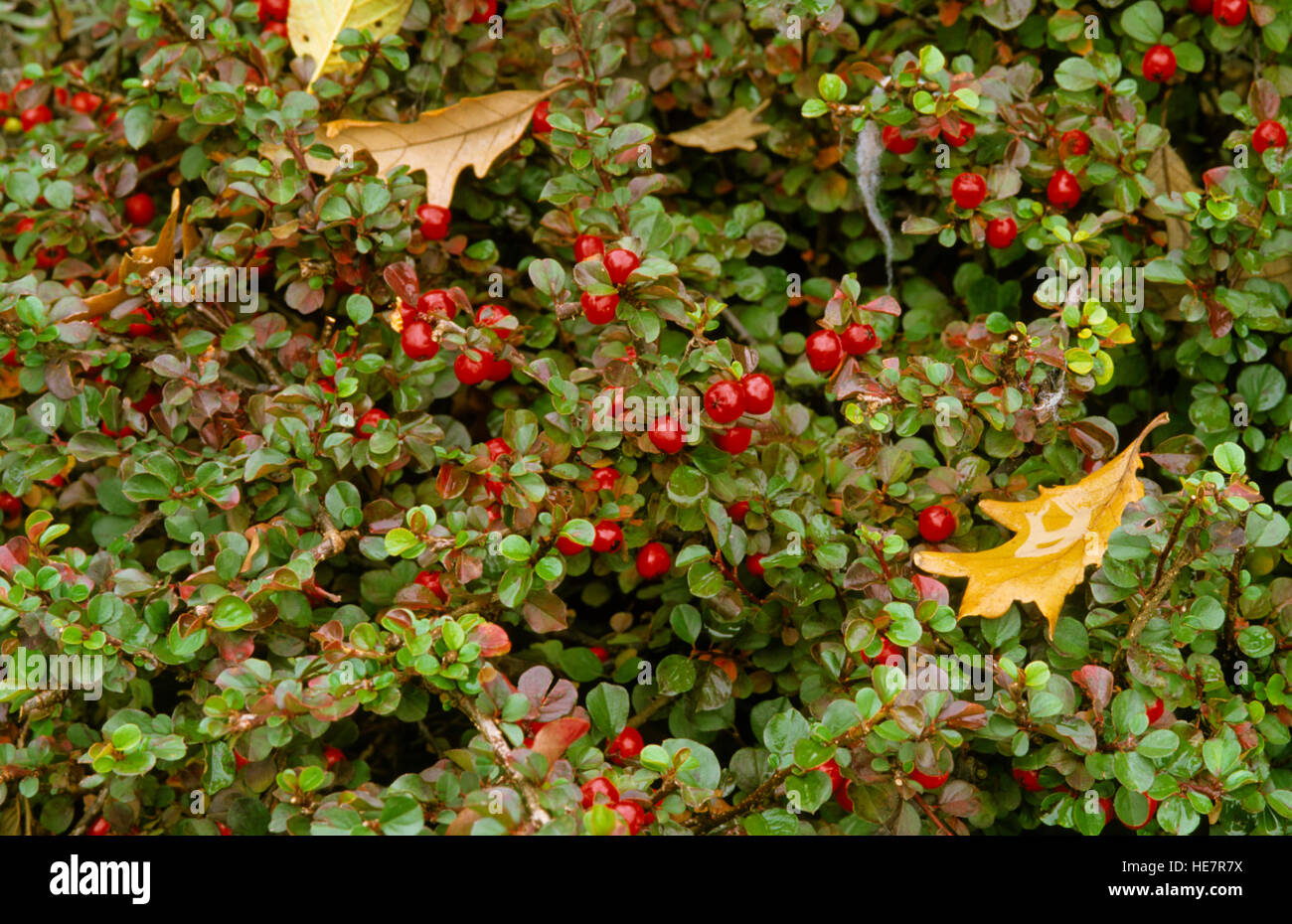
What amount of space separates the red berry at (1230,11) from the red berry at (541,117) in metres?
1.28

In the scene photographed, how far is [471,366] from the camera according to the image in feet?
5.97

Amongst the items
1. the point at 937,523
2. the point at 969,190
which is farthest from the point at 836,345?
the point at 969,190

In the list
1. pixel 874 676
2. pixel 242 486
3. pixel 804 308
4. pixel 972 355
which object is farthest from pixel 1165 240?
pixel 242 486

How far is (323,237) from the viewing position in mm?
2021

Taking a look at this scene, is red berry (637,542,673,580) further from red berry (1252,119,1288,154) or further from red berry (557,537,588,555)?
red berry (1252,119,1288,154)

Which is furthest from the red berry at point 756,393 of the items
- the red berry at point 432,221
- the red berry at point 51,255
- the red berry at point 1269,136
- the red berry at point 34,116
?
the red berry at point 34,116

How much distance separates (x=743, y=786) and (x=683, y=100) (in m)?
1.50

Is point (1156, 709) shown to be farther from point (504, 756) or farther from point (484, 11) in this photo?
point (484, 11)

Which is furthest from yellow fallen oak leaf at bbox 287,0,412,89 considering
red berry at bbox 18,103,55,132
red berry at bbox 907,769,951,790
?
red berry at bbox 907,769,951,790

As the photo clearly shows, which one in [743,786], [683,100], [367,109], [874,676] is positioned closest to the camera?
[874,676]

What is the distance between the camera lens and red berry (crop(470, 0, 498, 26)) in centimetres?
223

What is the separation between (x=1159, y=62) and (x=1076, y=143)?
0.95ft

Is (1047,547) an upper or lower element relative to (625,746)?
upper

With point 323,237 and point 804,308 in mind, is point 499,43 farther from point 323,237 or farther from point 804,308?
point 804,308
